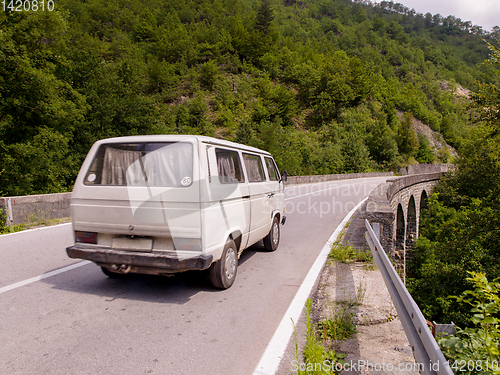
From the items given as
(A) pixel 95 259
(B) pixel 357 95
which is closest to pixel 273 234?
(A) pixel 95 259

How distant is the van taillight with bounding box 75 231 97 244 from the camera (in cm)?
436

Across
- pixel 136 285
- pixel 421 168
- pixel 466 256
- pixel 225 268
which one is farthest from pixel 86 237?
pixel 421 168

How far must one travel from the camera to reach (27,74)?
1595 centimetres

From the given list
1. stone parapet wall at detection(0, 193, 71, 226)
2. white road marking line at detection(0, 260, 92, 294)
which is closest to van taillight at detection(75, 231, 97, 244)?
white road marking line at detection(0, 260, 92, 294)

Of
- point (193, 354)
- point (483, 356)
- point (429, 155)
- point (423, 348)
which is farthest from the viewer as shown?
point (429, 155)

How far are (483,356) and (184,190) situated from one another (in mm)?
3247

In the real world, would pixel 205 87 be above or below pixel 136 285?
above

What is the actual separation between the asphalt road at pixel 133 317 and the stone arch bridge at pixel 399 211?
1491 mm

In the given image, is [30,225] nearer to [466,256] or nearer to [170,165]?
[170,165]

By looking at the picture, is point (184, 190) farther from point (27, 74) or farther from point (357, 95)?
point (357, 95)

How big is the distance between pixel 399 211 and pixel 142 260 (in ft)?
54.9

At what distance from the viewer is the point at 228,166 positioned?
493 cm

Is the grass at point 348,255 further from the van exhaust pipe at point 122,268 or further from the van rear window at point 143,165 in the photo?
the van exhaust pipe at point 122,268

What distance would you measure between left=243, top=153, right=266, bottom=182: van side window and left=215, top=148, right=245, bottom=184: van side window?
1.26 feet
